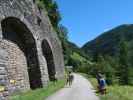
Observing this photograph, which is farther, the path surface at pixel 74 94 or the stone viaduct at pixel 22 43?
the stone viaduct at pixel 22 43

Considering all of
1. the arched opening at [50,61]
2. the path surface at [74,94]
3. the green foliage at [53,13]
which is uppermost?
the green foliage at [53,13]

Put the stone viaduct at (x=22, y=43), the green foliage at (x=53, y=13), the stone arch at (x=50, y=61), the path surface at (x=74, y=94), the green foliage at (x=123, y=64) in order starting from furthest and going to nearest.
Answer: the green foliage at (x=123, y=64)
the green foliage at (x=53, y=13)
the stone arch at (x=50, y=61)
the stone viaduct at (x=22, y=43)
the path surface at (x=74, y=94)

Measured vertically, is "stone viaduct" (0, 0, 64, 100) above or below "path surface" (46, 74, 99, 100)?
above

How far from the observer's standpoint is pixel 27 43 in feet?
81.3

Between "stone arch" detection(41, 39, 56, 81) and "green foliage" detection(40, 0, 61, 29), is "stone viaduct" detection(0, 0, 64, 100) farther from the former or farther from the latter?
"green foliage" detection(40, 0, 61, 29)

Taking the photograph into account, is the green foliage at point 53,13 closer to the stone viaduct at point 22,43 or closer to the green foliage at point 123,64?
the stone viaduct at point 22,43

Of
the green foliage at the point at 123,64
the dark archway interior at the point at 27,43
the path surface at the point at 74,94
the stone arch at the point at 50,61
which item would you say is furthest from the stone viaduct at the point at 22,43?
the green foliage at the point at 123,64

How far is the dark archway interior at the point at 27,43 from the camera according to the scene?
22605 millimetres

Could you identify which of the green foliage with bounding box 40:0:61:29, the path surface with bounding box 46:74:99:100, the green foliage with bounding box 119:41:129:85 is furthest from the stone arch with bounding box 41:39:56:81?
the green foliage with bounding box 119:41:129:85

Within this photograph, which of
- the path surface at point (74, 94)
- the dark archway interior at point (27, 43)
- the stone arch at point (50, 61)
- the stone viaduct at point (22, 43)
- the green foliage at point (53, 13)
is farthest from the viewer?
the green foliage at point (53, 13)

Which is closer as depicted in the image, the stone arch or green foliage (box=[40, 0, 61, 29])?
the stone arch

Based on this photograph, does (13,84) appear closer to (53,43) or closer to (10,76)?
(10,76)

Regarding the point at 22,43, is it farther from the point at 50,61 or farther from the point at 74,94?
the point at 50,61

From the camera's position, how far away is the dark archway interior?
74.2ft
